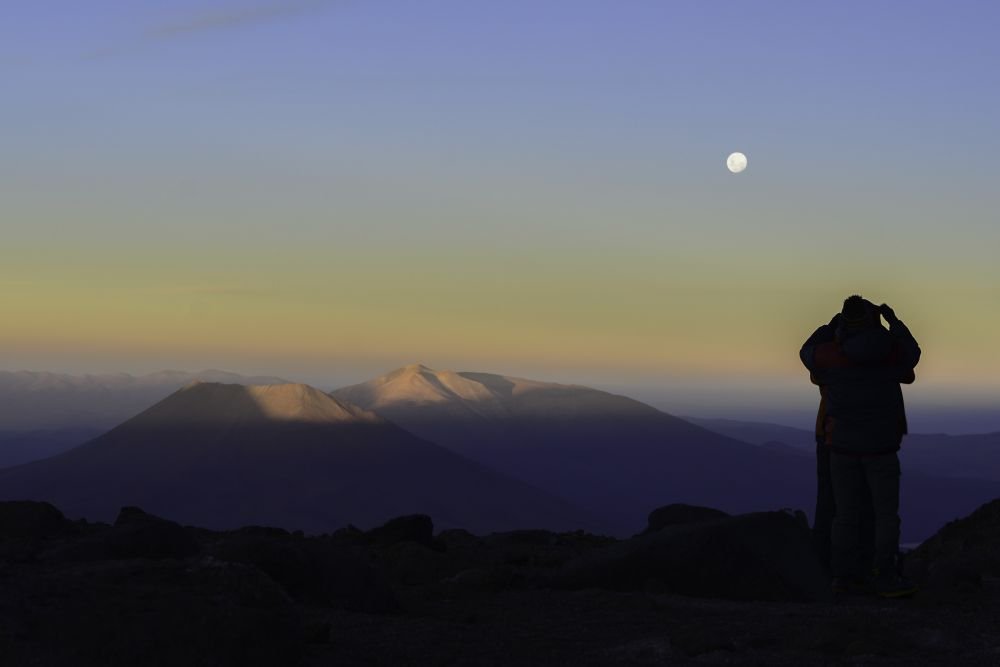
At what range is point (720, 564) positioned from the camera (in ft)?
36.1

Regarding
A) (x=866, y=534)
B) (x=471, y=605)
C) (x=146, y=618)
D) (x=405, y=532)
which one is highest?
(x=866, y=534)

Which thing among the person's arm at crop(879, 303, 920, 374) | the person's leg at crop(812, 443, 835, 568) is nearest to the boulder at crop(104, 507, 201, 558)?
the person's leg at crop(812, 443, 835, 568)

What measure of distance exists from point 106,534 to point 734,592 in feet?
16.8

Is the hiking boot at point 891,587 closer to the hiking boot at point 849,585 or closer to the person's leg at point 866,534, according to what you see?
the hiking boot at point 849,585

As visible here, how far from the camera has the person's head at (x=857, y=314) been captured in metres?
11.0

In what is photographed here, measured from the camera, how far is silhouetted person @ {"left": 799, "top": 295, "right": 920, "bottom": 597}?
35.8 ft

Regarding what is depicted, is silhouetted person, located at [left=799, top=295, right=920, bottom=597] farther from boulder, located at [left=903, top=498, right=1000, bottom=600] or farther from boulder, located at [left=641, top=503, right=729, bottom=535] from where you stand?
boulder, located at [left=641, top=503, right=729, bottom=535]

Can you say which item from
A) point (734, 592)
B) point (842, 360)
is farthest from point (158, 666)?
point (842, 360)

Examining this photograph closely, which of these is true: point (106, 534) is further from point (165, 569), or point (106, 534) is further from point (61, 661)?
point (61, 661)

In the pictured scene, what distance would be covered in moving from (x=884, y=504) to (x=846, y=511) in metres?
0.34

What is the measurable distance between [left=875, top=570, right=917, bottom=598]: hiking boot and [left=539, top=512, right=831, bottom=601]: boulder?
1.44 feet

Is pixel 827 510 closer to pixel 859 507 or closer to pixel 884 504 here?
pixel 859 507

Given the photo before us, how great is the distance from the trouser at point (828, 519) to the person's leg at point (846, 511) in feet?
0.37

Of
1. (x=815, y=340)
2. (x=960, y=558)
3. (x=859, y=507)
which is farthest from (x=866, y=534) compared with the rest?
(x=960, y=558)
